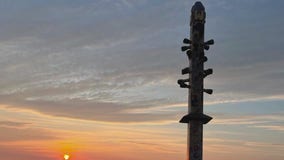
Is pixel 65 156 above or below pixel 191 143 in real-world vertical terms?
above

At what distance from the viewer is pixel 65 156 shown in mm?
15961

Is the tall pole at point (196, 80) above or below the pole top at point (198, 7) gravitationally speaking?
below

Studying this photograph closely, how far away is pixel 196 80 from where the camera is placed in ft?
32.1

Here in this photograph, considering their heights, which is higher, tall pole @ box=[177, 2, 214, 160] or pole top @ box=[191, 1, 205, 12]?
pole top @ box=[191, 1, 205, 12]

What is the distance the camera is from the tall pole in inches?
381

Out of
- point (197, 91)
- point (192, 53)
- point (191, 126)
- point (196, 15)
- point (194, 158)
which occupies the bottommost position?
point (194, 158)

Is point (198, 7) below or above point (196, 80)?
above

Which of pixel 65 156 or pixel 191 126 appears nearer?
pixel 191 126

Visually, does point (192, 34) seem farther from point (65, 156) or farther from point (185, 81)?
point (65, 156)

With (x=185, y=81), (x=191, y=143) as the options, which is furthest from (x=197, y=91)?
(x=191, y=143)

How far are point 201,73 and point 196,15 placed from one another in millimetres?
1195

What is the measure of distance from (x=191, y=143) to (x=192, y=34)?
224 centimetres

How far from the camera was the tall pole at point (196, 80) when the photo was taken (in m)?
9.67

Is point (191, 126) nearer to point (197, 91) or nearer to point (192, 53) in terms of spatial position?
point (197, 91)
